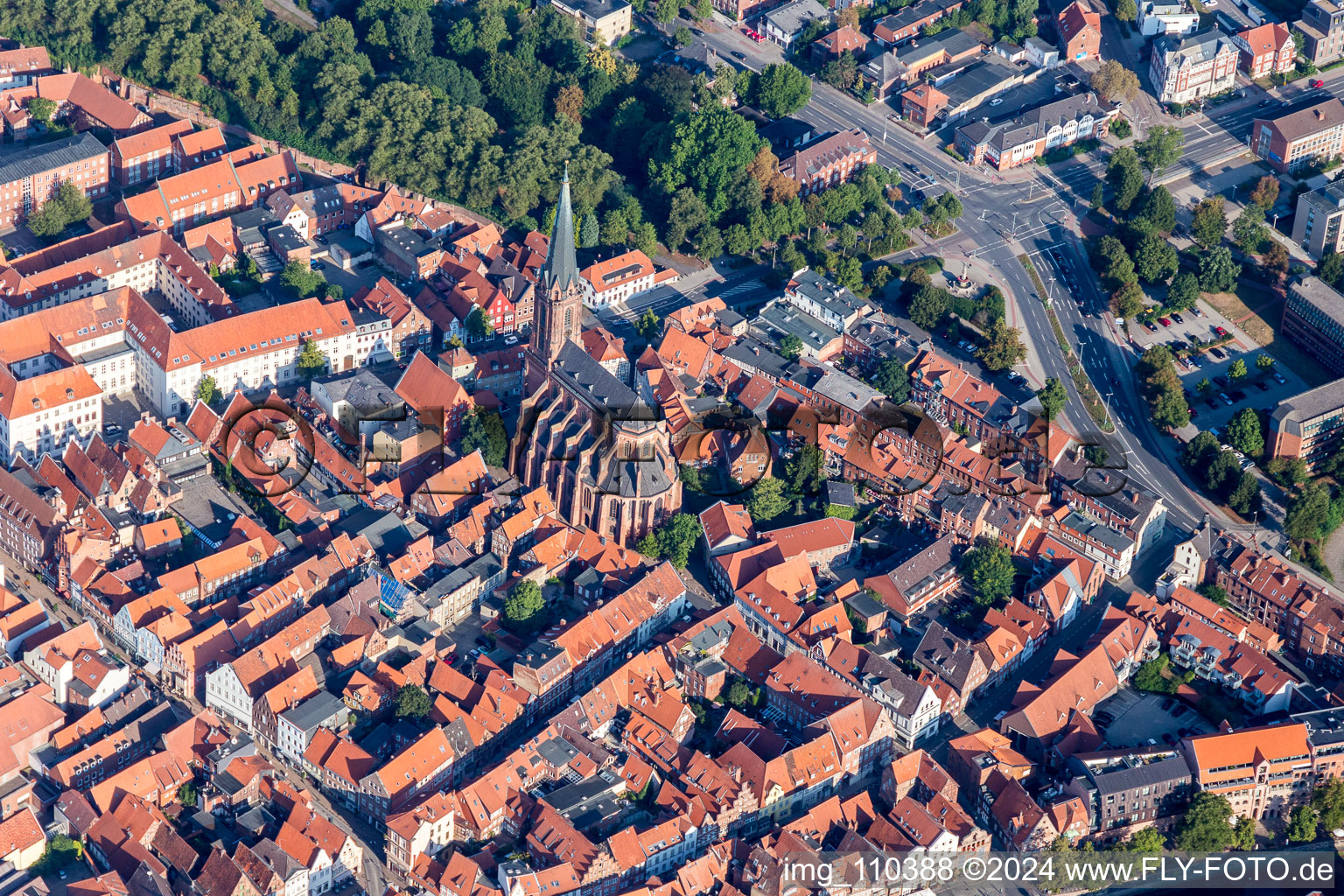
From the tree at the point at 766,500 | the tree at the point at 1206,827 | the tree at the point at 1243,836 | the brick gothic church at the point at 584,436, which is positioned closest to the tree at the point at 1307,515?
the tree at the point at 1243,836

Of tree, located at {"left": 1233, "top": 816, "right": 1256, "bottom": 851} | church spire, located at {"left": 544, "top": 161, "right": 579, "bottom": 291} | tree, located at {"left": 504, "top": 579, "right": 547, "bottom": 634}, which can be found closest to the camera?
tree, located at {"left": 1233, "top": 816, "right": 1256, "bottom": 851}

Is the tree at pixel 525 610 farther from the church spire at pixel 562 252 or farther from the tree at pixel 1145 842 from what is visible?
the tree at pixel 1145 842

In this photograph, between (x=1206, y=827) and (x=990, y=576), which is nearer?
(x=1206, y=827)

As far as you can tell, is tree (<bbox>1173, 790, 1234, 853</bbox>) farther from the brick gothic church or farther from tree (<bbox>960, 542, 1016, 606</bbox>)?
the brick gothic church

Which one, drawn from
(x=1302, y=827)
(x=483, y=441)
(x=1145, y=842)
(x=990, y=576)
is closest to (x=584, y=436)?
(x=483, y=441)

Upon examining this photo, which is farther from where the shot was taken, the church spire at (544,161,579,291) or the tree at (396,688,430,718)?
the church spire at (544,161,579,291)

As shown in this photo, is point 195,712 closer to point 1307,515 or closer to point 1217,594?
point 1217,594

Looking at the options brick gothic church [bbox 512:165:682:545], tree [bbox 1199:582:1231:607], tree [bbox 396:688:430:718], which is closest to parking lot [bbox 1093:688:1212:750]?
tree [bbox 1199:582:1231:607]
